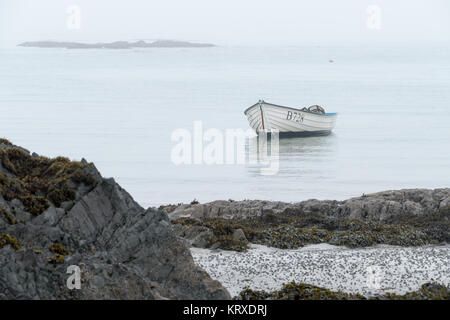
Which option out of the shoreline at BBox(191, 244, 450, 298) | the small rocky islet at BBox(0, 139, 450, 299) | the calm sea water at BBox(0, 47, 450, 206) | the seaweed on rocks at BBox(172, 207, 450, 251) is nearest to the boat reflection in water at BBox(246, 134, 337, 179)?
the calm sea water at BBox(0, 47, 450, 206)

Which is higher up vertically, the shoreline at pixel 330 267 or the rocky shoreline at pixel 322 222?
the rocky shoreline at pixel 322 222

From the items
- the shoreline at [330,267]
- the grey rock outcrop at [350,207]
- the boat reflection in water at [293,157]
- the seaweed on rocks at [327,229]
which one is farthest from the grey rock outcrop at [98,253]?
the boat reflection in water at [293,157]

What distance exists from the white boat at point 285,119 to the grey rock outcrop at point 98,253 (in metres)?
41.7

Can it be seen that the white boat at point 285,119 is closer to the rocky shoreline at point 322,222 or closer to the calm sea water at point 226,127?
the calm sea water at point 226,127

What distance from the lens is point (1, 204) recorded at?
16.2 metres

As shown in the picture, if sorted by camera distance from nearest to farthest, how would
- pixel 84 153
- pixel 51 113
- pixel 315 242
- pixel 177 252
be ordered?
pixel 177 252, pixel 315 242, pixel 84 153, pixel 51 113

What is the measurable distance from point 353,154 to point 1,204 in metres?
41.9

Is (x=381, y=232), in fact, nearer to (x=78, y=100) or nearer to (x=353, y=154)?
(x=353, y=154)

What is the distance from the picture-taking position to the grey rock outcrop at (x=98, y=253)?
46.6 ft

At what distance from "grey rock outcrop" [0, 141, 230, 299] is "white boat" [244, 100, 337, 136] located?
41673 mm

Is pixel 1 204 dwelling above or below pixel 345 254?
above

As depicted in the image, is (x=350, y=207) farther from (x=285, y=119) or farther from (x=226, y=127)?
(x=226, y=127)

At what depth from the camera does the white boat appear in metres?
58.9
